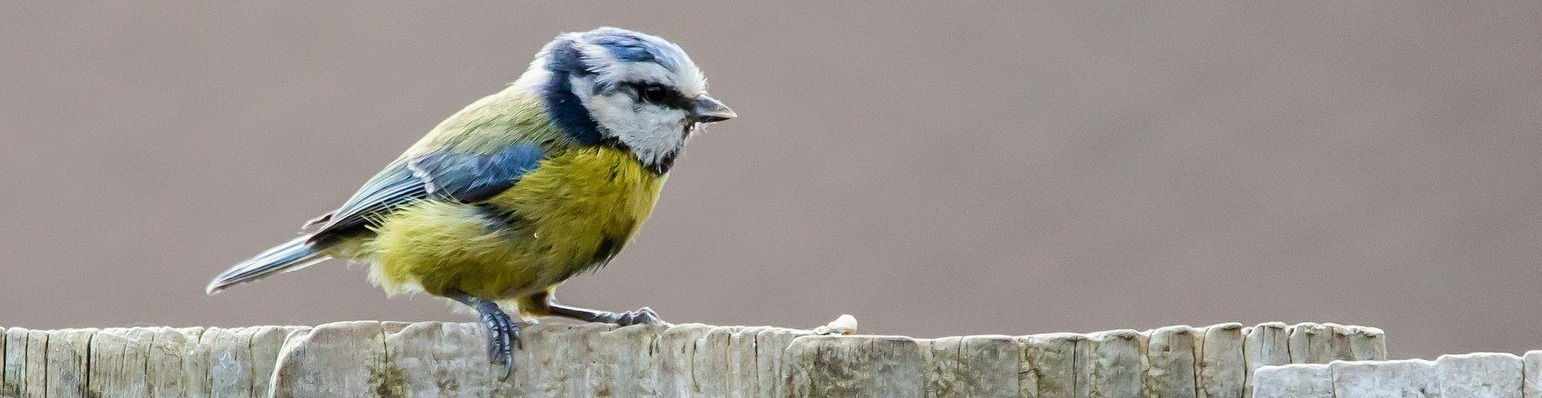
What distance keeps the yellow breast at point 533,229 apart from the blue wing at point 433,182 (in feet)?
0.08

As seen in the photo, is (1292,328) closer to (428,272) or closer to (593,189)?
(593,189)

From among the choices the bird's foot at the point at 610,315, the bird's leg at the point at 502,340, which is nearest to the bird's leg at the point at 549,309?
the bird's foot at the point at 610,315

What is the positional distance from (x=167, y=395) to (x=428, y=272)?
638mm

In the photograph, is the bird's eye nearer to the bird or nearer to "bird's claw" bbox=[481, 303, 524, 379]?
the bird

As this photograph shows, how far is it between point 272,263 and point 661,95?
80 cm

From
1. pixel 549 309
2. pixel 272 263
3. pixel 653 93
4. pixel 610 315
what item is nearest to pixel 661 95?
pixel 653 93

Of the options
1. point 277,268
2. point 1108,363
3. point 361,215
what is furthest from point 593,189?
point 1108,363

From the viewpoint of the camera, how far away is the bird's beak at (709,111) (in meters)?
2.38

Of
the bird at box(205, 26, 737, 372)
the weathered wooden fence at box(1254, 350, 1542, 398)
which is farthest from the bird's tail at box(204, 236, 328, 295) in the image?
the weathered wooden fence at box(1254, 350, 1542, 398)

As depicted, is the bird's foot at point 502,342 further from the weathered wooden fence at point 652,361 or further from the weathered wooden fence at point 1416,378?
the weathered wooden fence at point 1416,378

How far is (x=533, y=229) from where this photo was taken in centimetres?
229

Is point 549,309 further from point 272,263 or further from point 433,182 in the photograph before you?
point 272,263

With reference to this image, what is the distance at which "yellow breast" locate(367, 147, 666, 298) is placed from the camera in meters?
2.29

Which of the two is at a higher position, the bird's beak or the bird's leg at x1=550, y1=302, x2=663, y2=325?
the bird's beak
